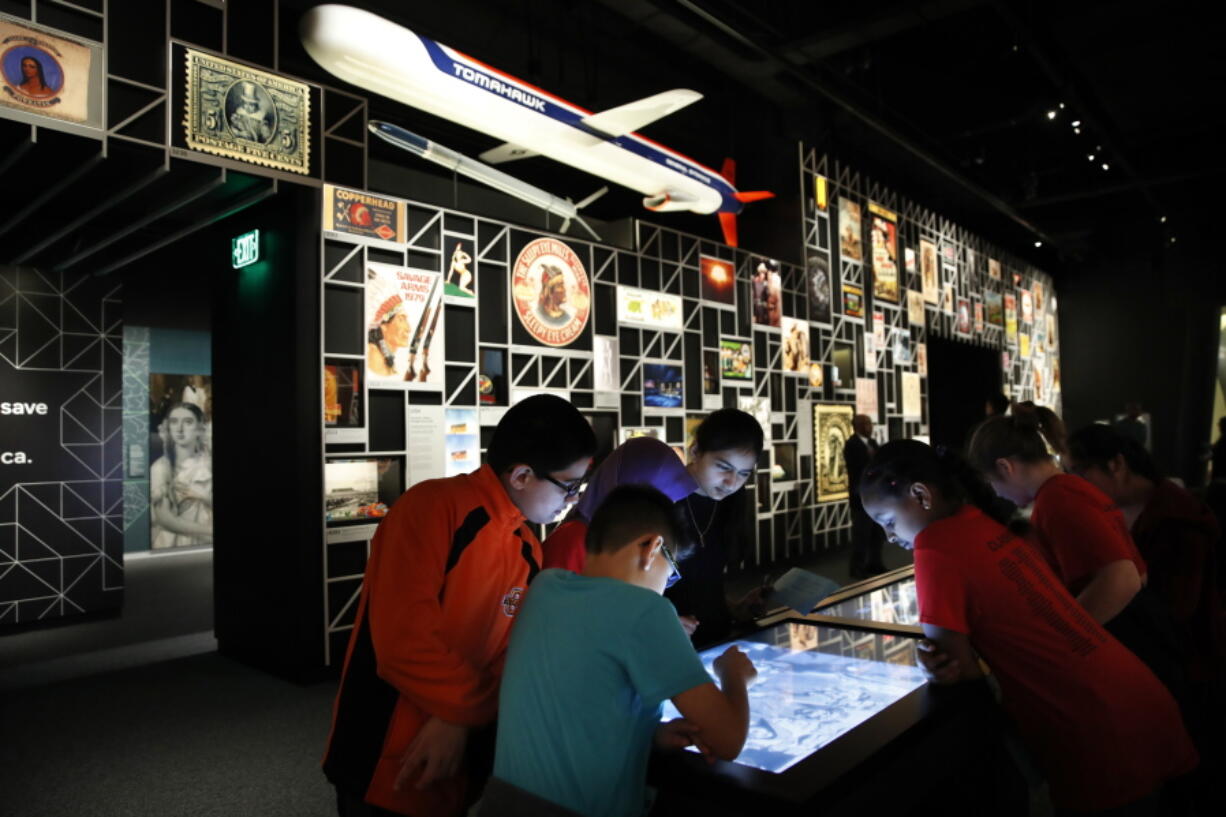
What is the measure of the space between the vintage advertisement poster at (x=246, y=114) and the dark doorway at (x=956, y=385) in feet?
31.2

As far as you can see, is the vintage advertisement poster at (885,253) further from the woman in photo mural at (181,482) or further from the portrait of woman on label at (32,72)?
the portrait of woman on label at (32,72)

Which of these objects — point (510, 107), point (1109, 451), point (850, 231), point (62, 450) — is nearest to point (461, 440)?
point (510, 107)

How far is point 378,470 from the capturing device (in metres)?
5.04

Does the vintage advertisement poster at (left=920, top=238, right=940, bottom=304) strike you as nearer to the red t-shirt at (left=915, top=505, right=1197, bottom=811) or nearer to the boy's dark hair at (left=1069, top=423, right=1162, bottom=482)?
the boy's dark hair at (left=1069, top=423, right=1162, bottom=482)

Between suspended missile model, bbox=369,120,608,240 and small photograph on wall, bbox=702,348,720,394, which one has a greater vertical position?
suspended missile model, bbox=369,120,608,240

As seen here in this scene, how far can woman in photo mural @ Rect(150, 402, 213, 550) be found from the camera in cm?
906

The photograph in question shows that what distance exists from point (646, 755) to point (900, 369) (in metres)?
10.1

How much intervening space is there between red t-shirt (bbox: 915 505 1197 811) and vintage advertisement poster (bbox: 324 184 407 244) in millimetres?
4161

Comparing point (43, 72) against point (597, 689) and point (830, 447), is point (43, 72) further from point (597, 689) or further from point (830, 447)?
point (830, 447)

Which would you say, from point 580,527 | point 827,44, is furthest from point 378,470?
point 827,44

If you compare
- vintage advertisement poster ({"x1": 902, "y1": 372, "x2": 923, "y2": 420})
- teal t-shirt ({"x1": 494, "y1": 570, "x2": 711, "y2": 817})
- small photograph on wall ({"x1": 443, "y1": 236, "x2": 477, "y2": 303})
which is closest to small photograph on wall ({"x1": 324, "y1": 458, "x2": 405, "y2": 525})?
small photograph on wall ({"x1": 443, "y1": 236, "x2": 477, "y2": 303})

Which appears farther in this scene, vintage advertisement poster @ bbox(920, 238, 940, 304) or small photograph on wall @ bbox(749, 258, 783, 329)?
vintage advertisement poster @ bbox(920, 238, 940, 304)

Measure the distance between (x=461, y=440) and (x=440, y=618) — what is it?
4.12m

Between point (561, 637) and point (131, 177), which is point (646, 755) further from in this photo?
point (131, 177)
